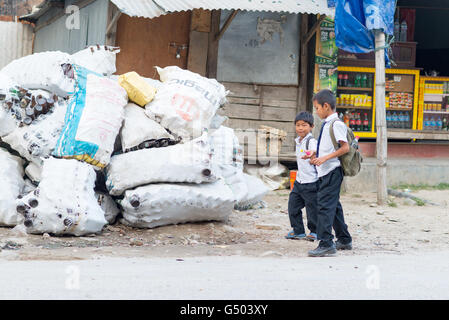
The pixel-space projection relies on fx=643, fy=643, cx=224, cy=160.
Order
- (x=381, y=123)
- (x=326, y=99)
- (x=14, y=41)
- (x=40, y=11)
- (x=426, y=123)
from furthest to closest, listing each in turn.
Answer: (x=14, y=41)
(x=40, y=11)
(x=426, y=123)
(x=381, y=123)
(x=326, y=99)

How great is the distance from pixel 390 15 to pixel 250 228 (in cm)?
391

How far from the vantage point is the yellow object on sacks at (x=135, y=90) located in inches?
235

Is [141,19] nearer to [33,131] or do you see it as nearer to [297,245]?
[33,131]

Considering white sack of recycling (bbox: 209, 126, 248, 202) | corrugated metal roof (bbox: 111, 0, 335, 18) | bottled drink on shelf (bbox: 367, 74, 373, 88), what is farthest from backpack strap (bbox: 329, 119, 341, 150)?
bottled drink on shelf (bbox: 367, 74, 373, 88)

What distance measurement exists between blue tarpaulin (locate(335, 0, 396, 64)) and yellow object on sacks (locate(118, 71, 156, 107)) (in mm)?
3568

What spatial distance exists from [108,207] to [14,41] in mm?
11397

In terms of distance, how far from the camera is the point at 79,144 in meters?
5.37

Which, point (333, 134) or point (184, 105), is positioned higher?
point (184, 105)

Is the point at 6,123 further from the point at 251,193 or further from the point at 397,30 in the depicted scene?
the point at 397,30

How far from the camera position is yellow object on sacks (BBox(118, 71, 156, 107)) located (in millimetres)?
A: 5957

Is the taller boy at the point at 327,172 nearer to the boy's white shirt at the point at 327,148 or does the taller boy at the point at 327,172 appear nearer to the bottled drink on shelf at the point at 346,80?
the boy's white shirt at the point at 327,148

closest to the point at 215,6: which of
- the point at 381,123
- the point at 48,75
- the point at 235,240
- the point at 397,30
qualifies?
the point at 381,123

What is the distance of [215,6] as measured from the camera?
8.27m

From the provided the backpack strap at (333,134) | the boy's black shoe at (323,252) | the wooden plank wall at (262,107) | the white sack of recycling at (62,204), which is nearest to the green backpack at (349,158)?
the backpack strap at (333,134)
